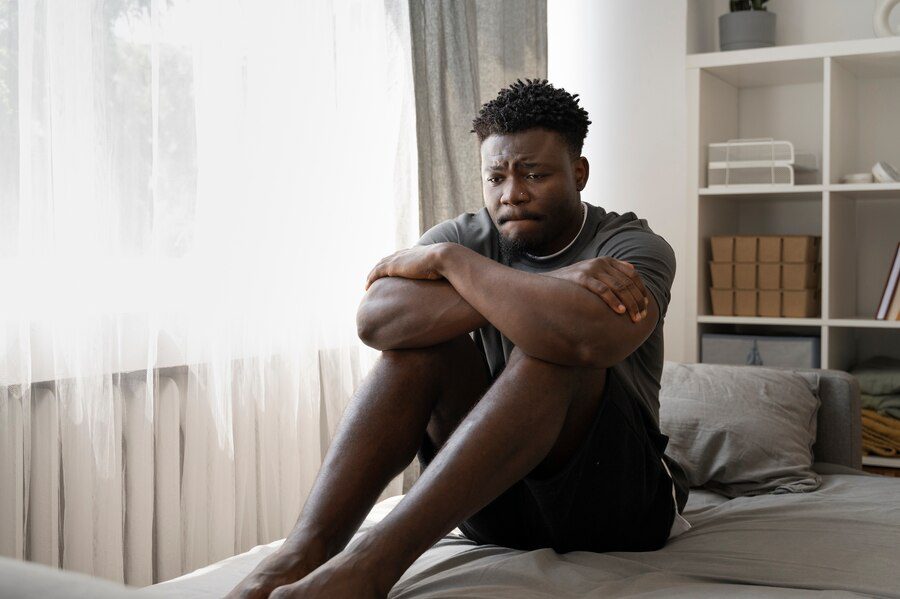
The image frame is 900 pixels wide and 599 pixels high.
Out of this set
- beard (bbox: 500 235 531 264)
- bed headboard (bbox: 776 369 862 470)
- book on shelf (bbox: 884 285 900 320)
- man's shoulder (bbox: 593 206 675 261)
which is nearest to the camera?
man's shoulder (bbox: 593 206 675 261)

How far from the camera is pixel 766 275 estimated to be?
3.10 m

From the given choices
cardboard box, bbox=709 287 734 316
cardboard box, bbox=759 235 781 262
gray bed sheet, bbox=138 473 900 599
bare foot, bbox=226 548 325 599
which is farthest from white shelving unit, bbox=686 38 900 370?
bare foot, bbox=226 548 325 599

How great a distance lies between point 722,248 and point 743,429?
128 cm

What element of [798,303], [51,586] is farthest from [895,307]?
[51,586]

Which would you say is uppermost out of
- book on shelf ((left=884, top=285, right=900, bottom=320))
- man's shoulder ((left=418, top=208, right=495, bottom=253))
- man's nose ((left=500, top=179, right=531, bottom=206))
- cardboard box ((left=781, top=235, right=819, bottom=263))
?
man's nose ((left=500, top=179, right=531, bottom=206))

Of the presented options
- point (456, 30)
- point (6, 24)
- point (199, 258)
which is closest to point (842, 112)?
point (456, 30)

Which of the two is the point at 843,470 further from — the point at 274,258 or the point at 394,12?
the point at 394,12

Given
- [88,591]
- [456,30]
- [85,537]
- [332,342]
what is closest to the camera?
[88,591]

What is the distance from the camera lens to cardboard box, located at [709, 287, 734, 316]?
3156 millimetres

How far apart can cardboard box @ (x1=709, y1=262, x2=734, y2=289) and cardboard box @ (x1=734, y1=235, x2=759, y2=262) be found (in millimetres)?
35

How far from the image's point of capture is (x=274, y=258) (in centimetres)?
228

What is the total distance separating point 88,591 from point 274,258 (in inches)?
71.2

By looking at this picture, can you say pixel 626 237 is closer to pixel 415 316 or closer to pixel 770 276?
pixel 415 316

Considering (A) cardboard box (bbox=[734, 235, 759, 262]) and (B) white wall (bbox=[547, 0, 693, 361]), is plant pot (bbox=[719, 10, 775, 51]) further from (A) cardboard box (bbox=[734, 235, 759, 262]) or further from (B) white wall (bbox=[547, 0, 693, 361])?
(A) cardboard box (bbox=[734, 235, 759, 262])
